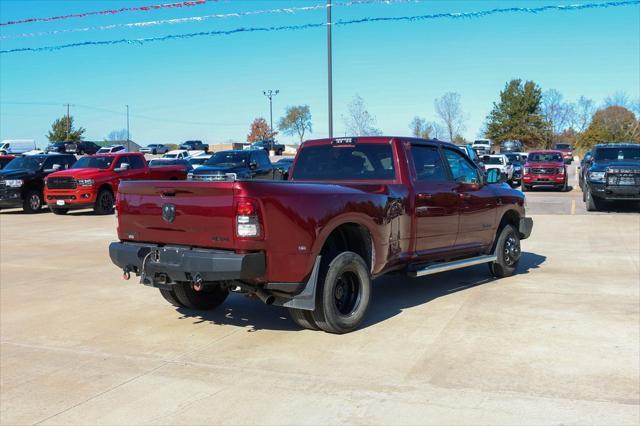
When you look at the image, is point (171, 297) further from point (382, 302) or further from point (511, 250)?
point (511, 250)

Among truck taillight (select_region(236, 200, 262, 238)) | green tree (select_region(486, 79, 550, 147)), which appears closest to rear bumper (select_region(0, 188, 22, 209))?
truck taillight (select_region(236, 200, 262, 238))

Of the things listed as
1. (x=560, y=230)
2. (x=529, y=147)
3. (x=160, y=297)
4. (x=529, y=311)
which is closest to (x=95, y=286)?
(x=160, y=297)

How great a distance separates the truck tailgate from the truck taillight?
6 centimetres

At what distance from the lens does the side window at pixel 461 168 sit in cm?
793

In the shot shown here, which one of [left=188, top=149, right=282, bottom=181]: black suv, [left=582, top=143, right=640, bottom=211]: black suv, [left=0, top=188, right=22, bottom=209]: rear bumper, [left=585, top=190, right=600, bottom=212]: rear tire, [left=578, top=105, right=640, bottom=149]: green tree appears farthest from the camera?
[left=578, top=105, right=640, bottom=149]: green tree

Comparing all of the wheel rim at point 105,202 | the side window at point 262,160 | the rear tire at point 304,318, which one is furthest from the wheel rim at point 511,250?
the wheel rim at point 105,202

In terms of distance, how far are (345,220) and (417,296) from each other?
216 cm

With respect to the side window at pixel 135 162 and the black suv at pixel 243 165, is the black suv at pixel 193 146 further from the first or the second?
the side window at pixel 135 162

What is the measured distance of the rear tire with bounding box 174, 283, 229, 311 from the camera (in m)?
6.80

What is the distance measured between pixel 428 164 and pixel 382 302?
1.65m

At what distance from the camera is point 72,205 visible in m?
19.3

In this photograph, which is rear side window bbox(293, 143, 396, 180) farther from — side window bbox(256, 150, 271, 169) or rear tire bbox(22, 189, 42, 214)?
rear tire bbox(22, 189, 42, 214)

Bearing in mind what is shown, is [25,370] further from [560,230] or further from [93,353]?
[560,230]

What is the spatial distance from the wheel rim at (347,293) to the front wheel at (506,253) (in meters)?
3.02
